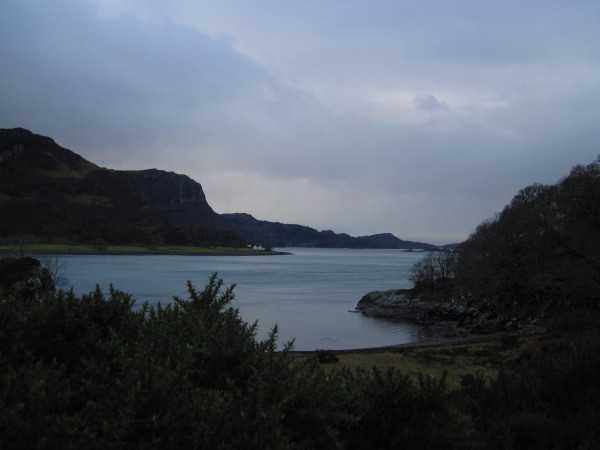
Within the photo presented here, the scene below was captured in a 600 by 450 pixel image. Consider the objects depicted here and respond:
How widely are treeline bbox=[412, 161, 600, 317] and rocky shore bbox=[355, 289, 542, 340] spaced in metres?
1.63

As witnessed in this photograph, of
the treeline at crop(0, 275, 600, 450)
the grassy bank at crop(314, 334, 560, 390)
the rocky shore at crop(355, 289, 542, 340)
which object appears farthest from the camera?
the rocky shore at crop(355, 289, 542, 340)

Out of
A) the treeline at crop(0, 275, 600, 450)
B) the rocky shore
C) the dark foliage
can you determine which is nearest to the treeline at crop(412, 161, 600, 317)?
the dark foliage

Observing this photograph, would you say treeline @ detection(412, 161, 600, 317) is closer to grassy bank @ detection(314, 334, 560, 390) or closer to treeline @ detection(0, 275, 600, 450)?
grassy bank @ detection(314, 334, 560, 390)

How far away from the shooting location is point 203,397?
11.2 feet

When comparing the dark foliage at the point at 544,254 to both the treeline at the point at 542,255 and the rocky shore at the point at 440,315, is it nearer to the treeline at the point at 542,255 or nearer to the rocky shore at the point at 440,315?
the treeline at the point at 542,255

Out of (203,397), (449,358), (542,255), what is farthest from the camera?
(542,255)

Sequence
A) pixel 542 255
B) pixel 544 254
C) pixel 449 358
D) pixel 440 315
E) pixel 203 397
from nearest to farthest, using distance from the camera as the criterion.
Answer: pixel 203 397
pixel 449 358
pixel 544 254
pixel 542 255
pixel 440 315

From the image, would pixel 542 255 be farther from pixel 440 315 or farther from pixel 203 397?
pixel 203 397

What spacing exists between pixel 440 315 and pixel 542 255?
16.0m

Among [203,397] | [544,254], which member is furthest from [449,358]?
[203,397]

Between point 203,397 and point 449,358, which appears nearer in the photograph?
point 203,397

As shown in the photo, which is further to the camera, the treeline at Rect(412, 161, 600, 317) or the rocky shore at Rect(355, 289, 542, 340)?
the rocky shore at Rect(355, 289, 542, 340)

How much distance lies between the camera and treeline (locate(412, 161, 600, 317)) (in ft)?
121

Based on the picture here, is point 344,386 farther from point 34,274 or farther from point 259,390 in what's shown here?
point 34,274
